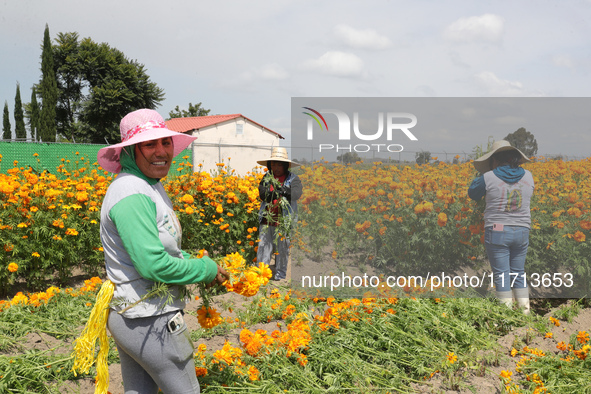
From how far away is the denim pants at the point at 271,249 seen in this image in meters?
5.30

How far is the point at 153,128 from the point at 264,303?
8.30 feet

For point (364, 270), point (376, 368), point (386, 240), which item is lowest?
point (376, 368)

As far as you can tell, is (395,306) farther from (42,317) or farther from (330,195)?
(42,317)

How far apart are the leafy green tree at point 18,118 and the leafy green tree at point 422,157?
43.8 metres

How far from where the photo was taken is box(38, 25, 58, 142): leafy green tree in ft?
104

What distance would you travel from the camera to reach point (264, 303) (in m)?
3.83

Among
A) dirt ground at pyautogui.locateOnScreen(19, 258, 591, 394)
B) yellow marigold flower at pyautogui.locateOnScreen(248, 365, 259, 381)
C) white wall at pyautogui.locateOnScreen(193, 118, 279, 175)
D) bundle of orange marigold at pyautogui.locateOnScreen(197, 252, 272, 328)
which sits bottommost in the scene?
dirt ground at pyautogui.locateOnScreen(19, 258, 591, 394)

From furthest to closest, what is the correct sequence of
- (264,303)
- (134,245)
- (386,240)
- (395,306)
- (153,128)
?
1. (386,240)
2. (264,303)
3. (395,306)
4. (153,128)
5. (134,245)

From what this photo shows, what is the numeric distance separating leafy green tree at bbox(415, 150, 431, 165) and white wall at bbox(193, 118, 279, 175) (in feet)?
51.7

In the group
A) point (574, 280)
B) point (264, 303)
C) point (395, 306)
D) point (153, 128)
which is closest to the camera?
point (153, 128)

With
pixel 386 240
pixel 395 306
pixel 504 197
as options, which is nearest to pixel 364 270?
pixel 386 240

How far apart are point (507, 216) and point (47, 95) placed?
36.1 meters

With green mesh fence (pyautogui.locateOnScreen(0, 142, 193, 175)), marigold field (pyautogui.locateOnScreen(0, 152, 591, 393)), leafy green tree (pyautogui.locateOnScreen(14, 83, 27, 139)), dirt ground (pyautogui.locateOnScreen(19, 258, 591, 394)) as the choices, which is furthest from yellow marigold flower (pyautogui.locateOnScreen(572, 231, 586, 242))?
leafy green tree (pyautogui.locateOnScreen(14, 83, 27, 139))

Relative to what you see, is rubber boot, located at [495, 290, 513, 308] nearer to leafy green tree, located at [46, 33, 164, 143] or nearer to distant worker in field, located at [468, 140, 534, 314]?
distant worker in field, located at [468, 140, 534, 314]
